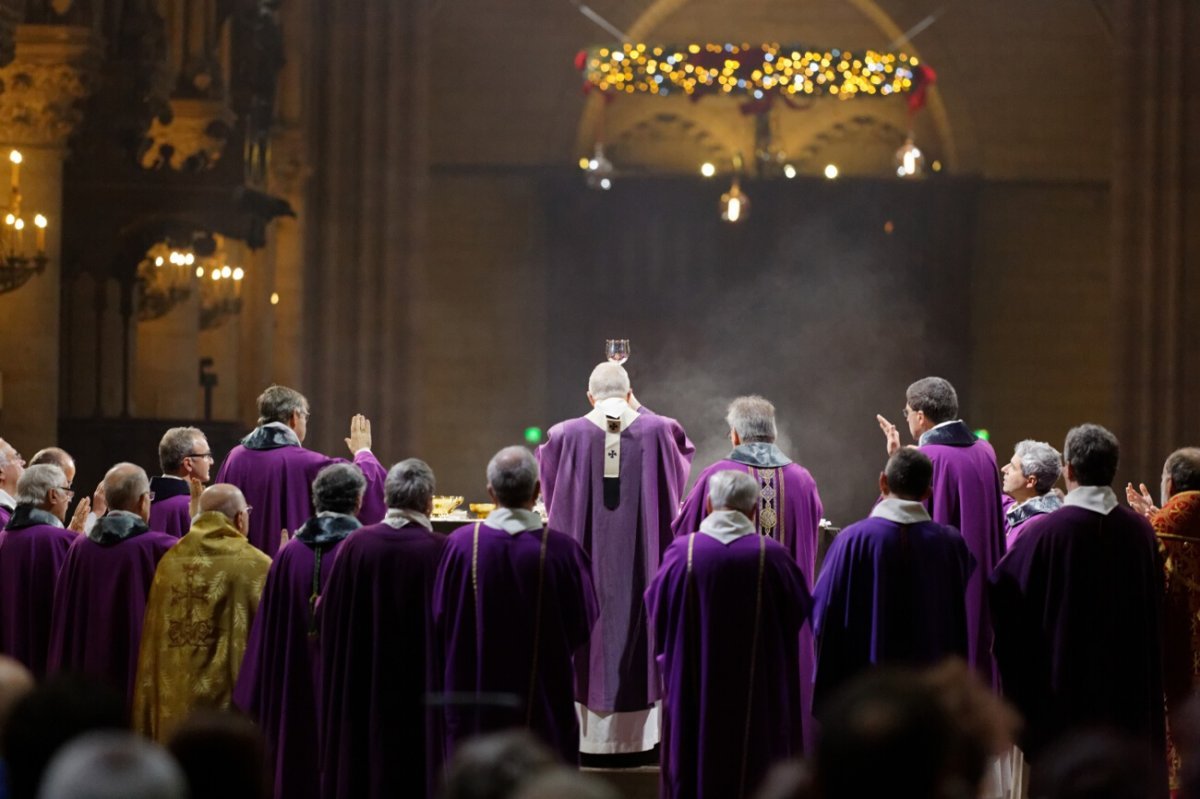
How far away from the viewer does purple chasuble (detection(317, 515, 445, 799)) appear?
→ 6230 mm

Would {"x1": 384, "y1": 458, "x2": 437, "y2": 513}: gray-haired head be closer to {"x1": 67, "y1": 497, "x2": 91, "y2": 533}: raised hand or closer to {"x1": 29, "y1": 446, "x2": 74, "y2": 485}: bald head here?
{"x1": 29, "y1": 446, "x2": 74, "y2": 485}: bald head

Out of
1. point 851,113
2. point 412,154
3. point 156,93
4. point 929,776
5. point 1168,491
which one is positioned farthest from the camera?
point 851,113

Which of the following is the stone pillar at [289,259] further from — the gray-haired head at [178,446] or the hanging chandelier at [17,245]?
the gray-haired head at [178,446]

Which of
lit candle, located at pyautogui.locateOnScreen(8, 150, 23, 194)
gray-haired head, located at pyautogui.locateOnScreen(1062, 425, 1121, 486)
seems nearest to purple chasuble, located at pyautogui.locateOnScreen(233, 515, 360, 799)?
gray-haired head, located at pyautogui.locateOnScreen(1062, 425, 1121, 486)

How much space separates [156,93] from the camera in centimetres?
1142

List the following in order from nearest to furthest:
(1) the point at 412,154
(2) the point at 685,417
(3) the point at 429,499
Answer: (3) the point at 429,499
(1) the point at 412,154
(2) the point at 685,417

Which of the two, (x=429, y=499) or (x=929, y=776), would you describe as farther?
(x=429, y=499)

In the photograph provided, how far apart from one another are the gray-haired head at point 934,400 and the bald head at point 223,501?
9.48ft

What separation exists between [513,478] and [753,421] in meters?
1.52

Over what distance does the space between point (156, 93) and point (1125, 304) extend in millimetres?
10857

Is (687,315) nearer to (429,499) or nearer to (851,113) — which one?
(851,113)

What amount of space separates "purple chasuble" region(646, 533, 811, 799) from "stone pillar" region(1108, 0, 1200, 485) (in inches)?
488

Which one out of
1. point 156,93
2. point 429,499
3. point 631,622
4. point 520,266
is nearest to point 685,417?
point 520,266

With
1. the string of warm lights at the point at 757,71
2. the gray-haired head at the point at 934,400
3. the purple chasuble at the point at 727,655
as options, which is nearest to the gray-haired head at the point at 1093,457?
the gray-haired head at the point at 934,400
